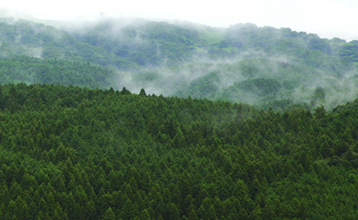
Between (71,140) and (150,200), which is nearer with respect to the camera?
(150,200)

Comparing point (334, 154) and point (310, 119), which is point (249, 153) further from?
point (310, 119)

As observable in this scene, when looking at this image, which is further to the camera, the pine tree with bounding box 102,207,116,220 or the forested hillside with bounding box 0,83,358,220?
the forested hillside with bounding box 0,83,358,220

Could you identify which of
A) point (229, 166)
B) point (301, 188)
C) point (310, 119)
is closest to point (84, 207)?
point (229, 166)

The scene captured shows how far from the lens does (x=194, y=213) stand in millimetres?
110125

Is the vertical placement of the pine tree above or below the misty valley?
below

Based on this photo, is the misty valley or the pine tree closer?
the pine tree

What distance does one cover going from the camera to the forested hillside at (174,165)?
111500 mm

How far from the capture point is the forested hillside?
111500 mm

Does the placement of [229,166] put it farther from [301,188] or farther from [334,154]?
[334,154]

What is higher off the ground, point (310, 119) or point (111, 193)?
point (310, 119)

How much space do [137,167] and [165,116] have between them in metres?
59.1

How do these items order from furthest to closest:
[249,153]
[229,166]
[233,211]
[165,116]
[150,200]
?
[165,116] < [249,153] < [229,166] < [150,200] < [233,211]

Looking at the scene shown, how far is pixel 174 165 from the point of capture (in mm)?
140375

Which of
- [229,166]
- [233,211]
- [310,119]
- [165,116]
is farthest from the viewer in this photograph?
[165,116]
